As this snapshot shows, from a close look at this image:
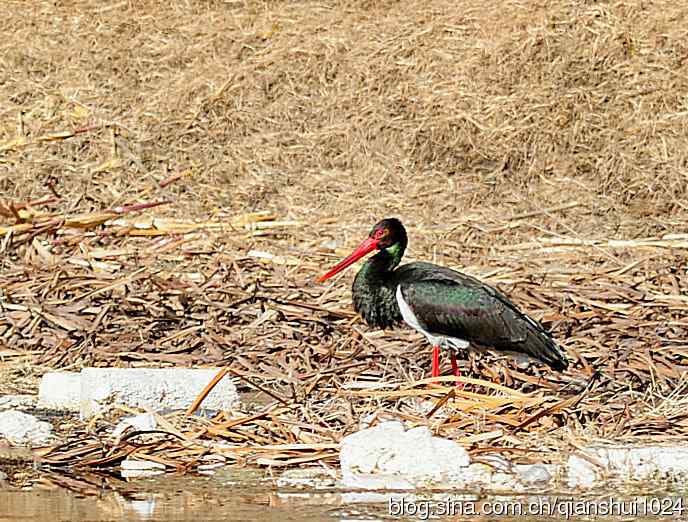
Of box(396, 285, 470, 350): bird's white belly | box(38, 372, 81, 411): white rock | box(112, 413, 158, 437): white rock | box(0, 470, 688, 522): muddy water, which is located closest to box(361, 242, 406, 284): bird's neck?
box(396, 285, 470, 350): bird's white belly

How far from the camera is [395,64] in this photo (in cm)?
1473

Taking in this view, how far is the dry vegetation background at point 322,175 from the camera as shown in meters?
9.41

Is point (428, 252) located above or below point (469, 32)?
below

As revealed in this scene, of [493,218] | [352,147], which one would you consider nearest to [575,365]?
[493,218]

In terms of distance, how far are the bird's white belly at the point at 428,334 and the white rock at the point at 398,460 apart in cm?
164

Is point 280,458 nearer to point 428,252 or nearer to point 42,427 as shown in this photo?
point 42,427

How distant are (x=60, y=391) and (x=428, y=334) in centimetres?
194

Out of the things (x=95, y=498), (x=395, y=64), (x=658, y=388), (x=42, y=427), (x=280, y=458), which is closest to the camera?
(x=95, y=498)

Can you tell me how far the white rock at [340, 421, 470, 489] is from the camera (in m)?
6.49

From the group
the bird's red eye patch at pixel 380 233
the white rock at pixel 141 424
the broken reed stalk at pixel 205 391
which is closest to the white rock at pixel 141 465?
the white rock at pixel 141 424

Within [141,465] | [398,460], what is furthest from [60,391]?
[398,460]

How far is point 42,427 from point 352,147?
695 centimetres

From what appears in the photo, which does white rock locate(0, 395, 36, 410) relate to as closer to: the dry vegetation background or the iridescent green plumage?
the dry vegetation background

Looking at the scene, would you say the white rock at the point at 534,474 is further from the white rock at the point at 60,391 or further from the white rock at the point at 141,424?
the white rock at the point at 60,391
